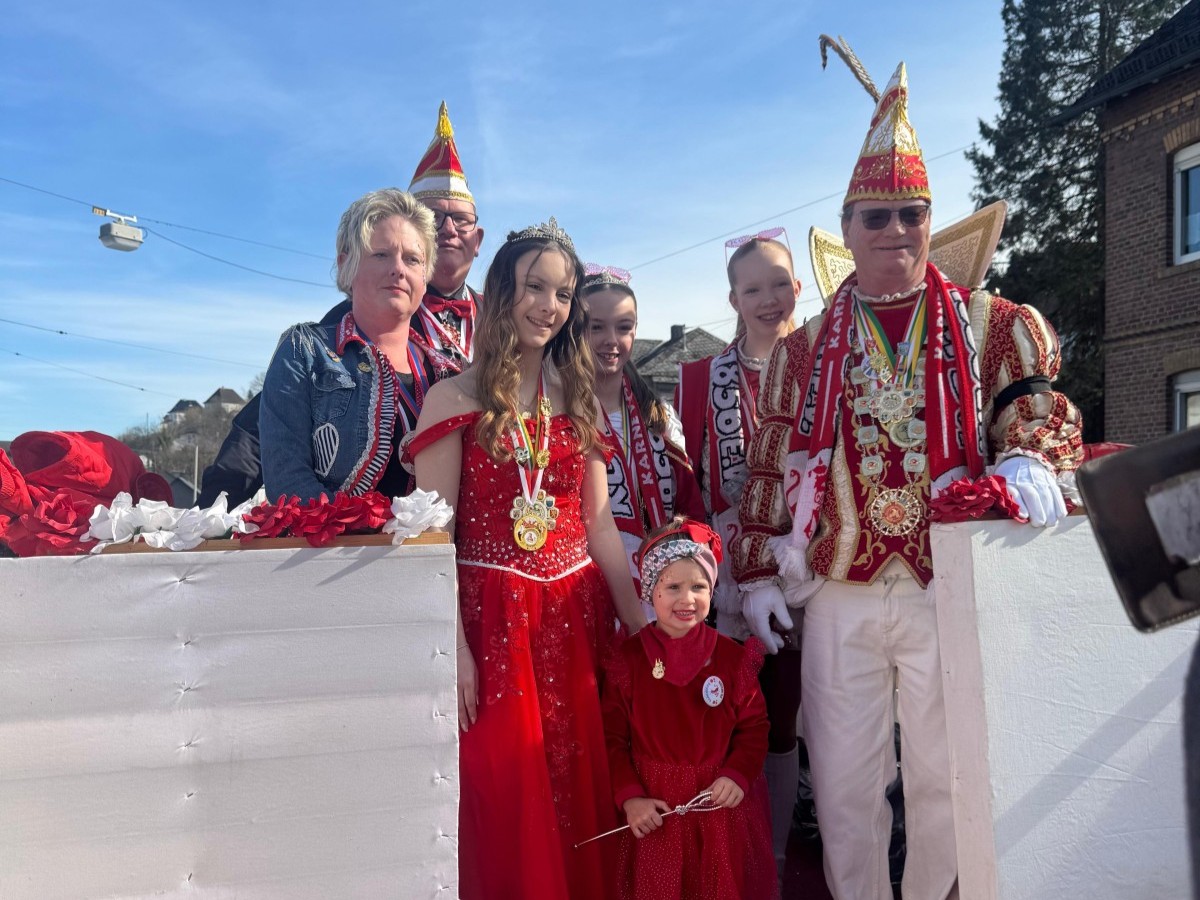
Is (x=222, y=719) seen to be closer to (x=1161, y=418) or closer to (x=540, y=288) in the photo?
(x=540, y=288)

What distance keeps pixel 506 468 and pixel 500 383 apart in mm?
240

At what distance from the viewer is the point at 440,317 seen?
11.3ft

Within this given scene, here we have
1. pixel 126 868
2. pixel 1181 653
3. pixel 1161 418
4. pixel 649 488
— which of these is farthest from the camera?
pixel 1161 418

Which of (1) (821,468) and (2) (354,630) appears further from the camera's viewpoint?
(1) (821,468)

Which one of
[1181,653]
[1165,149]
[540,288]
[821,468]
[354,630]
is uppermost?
[1165,149]

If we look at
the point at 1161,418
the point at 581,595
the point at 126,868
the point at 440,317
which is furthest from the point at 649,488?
the point at 1161,418

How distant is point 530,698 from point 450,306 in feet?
5.55

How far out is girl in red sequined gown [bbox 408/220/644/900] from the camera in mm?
2324

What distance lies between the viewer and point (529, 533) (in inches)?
97.9

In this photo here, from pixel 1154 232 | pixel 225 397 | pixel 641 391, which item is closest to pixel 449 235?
pixel 641 391

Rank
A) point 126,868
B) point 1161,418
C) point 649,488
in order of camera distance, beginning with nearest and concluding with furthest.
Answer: point 126,868 < point 649,488 < point 1161,418

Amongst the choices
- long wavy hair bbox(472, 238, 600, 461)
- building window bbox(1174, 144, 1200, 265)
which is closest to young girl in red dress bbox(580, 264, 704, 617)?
long wavy hair bbox(472, 238, 600, 461)

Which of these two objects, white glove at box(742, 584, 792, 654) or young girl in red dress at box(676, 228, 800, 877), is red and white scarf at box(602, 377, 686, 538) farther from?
white glove at box(742, 584, 792, 654)

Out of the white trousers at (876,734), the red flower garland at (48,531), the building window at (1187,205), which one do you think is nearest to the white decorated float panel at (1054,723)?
the white trousers at (876,734)
